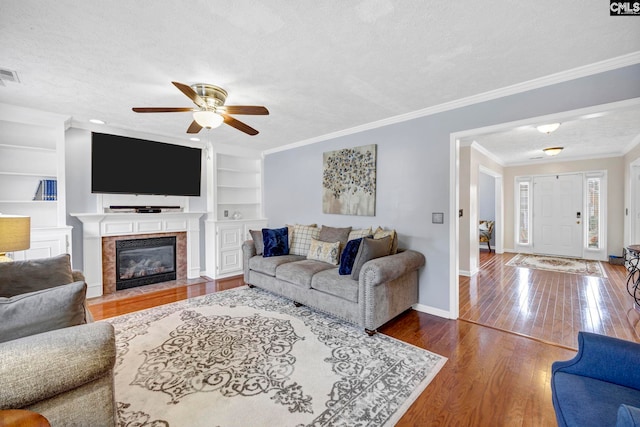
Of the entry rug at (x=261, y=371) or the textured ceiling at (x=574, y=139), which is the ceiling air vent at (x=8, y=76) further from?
the textured ceiling at (x=574, y=139)

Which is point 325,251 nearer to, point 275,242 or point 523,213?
point 275,242

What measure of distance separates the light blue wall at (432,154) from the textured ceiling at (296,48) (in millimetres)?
221

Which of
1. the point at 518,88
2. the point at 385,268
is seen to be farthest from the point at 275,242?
the point at 518,88

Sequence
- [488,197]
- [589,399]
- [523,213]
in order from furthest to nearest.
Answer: [488,197]
[523,213]
[589,399]

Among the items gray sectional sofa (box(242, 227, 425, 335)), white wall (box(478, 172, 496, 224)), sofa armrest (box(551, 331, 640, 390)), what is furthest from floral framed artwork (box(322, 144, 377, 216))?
white wall (box(478, 172, 496, 224))

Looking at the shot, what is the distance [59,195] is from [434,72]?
4.48 metres

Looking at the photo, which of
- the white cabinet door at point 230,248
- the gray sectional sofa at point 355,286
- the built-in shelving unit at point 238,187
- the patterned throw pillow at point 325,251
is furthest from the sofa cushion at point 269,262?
the built-in shelving unit at point 238,187

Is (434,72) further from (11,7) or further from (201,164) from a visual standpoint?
(201,164)

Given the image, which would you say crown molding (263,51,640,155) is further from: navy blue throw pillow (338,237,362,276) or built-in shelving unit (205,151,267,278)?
built-in shelving unit (205,151,267,278)

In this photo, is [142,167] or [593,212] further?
[593,212]

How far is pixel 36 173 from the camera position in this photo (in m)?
3.44

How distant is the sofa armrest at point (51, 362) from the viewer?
976 mm

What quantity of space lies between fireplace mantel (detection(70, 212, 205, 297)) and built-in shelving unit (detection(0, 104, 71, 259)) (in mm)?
304

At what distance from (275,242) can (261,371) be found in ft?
7.08
